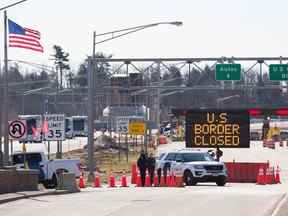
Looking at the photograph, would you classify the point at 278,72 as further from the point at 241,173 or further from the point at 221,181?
the point at 221,181

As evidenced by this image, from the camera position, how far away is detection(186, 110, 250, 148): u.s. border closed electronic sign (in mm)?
44719

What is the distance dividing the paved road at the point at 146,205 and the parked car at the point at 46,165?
8553 mm

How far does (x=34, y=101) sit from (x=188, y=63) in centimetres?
9658

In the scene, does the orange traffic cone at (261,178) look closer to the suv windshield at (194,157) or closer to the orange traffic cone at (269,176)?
the orange traffic cone at (269,176)

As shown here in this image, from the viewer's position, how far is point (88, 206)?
24.3m

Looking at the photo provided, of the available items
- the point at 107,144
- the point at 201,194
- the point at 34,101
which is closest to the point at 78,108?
the point at 34,101

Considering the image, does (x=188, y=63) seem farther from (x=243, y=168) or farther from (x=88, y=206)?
(x=88, y=206)

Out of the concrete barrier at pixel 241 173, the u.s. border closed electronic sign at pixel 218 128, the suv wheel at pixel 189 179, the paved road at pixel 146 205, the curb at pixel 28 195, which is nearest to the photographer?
the paved road at pixel 146 205

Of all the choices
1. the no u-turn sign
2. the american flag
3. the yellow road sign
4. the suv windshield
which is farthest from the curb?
the yellow road sign

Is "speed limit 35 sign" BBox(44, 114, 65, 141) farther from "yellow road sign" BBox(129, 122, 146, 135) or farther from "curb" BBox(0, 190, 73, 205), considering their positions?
"yellow road sign" BBox(129, 122, 146, 135)

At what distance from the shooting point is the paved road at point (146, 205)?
2219 centimetres

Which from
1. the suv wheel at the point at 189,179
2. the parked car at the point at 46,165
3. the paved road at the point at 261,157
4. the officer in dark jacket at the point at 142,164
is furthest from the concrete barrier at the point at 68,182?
the paved road at the point at 261,157

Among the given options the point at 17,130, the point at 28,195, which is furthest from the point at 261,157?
the point at 28,195

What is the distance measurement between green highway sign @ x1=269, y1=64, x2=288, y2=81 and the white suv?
1240 centimetres
